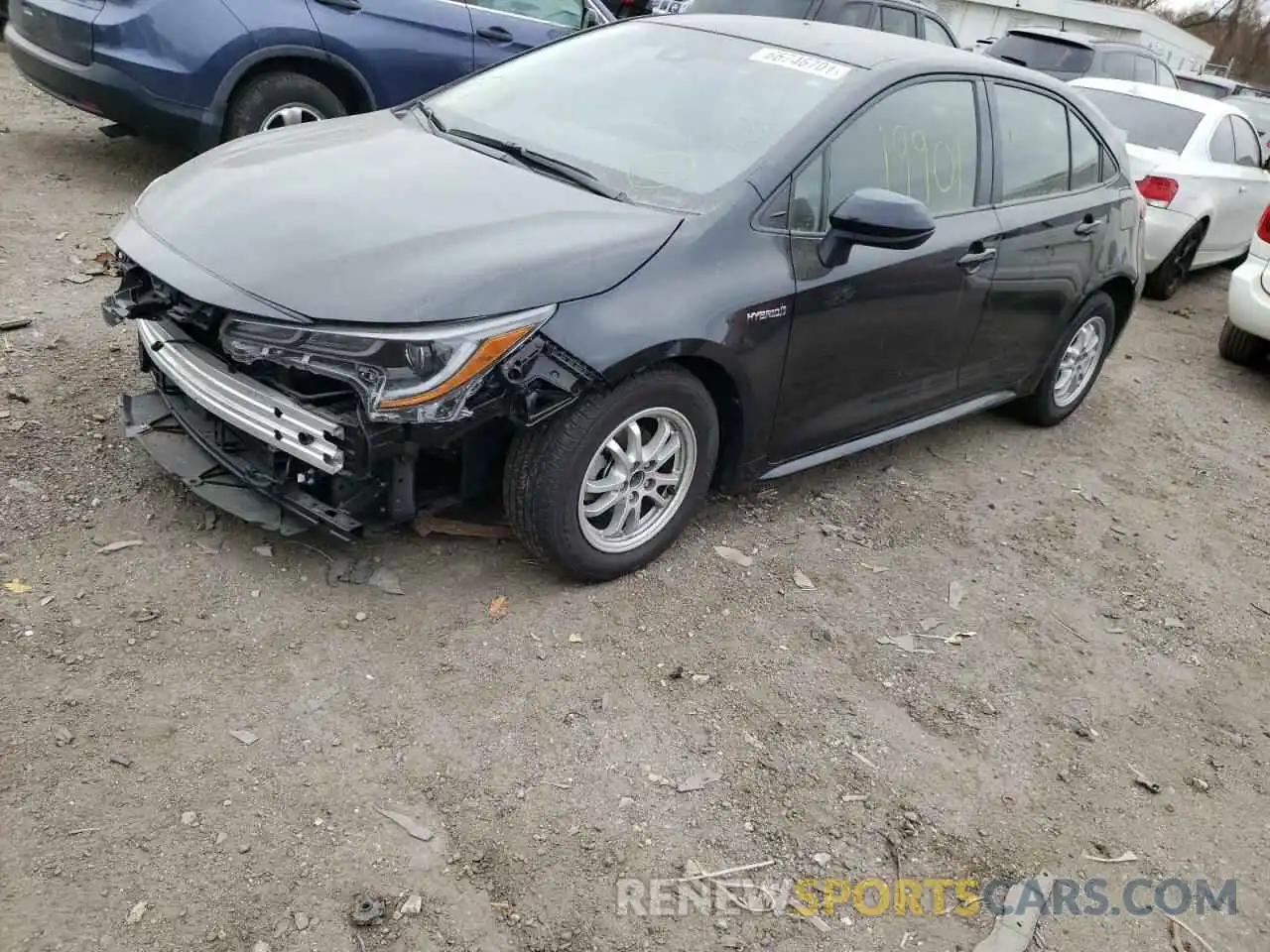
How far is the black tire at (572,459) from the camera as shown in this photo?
3.08 m

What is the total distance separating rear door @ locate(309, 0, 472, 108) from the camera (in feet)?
20.5

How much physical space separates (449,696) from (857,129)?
7.69ft

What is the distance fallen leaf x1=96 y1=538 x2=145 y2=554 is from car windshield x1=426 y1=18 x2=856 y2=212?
183cm

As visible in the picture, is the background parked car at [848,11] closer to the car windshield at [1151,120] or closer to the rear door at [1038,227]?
the car windshield at [1151,120]

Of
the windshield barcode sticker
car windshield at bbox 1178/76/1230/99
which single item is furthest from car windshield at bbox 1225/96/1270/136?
the windshield barcode sticker

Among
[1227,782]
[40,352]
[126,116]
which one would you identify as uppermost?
[126,116]

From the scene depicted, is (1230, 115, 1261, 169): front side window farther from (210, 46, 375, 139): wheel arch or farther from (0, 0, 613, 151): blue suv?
(210, 46, 375, 139): wheel arch

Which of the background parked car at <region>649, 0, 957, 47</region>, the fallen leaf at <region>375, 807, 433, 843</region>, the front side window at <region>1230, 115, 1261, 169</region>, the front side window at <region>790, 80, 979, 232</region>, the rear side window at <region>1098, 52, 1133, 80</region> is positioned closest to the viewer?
the fallen leaf at <region>375, 807, 433, 843</region>

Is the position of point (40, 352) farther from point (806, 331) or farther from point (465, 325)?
point (806, 331)

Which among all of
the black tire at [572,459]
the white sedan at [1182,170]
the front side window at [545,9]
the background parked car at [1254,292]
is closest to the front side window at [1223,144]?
the white sedan at [1182,170]

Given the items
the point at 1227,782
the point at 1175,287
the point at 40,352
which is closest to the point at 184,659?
the point at 40,352

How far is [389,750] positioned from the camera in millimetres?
2701

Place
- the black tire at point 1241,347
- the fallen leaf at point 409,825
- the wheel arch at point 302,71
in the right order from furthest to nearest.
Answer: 1. the black tire at point 1241,347
2. the wheel arch at point 302,71
3. the fallen leaf at point 409,825

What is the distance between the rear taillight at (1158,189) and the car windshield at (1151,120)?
15.1 inches
